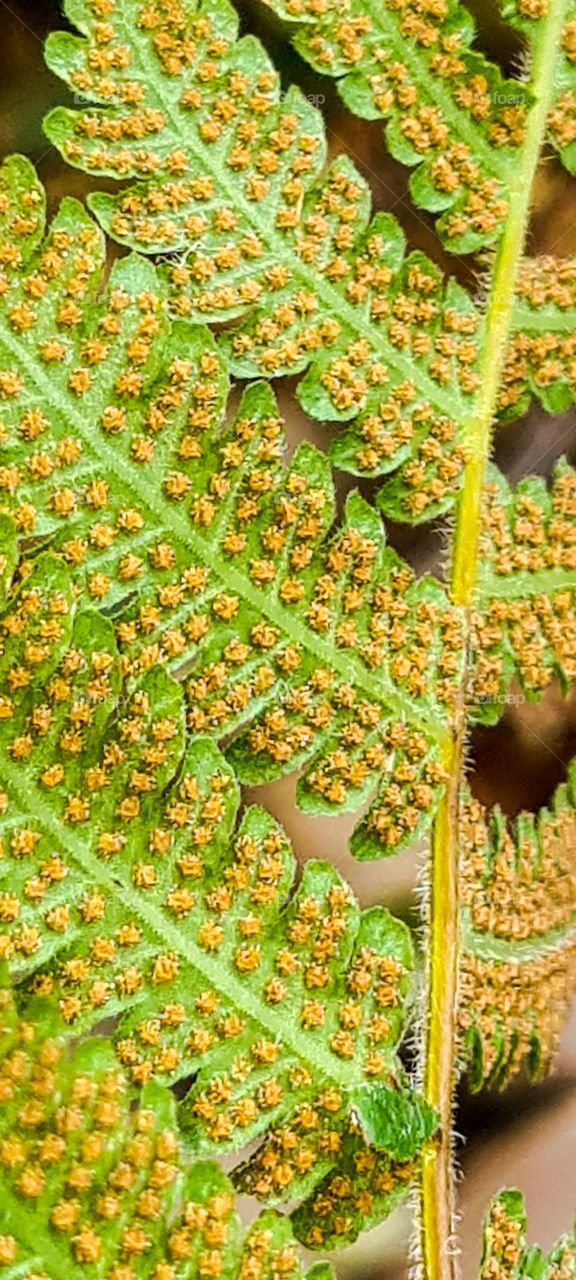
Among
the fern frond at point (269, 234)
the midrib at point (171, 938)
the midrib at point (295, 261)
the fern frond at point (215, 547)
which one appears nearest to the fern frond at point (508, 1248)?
the midrib at point (171, 938)

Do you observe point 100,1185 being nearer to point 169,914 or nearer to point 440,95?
point 169,914

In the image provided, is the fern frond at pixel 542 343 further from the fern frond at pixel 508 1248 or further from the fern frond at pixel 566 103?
the fern frond at pixel 508 1248

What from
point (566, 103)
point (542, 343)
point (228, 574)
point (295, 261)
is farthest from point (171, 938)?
point (566, 103)

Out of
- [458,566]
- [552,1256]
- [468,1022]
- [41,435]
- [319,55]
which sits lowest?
[552,1256]

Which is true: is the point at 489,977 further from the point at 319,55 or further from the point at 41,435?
the point at 319,55

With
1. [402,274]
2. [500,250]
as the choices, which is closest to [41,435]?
[402,274]

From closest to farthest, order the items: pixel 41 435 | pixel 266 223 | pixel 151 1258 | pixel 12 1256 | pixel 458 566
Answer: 1. pixel 12 1256
2. pixel 151 1258
3. pixel 41 435
4. pixel 266 223
5. pixel 458 566

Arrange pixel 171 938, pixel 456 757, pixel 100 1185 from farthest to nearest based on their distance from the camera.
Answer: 1. pixel 456 757
2. pixel 171 938
3. pixel 100 1185
